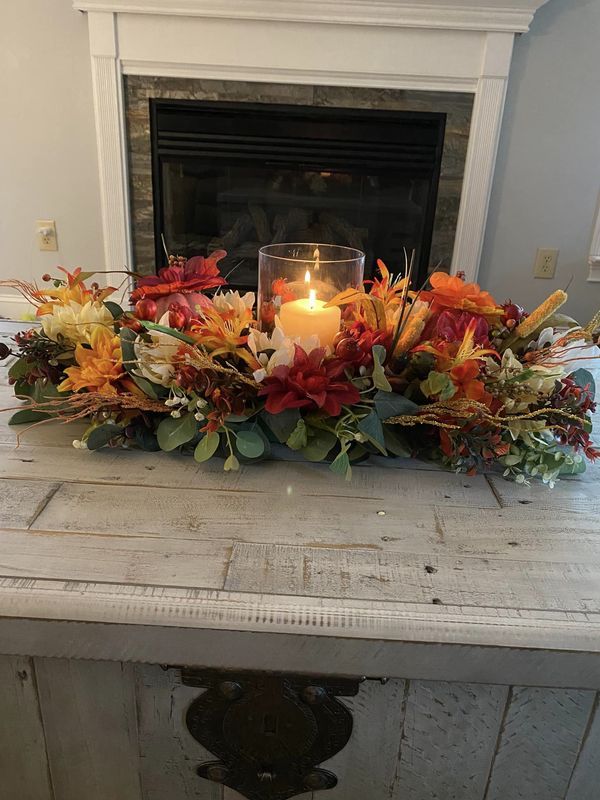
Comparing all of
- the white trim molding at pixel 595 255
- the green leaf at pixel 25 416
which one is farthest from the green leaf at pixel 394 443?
the white trim molding at pixel 595 255

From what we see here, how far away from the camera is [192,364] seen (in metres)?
0.65

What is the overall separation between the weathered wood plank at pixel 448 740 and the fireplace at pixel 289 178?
186cm

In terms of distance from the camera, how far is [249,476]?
0.69m

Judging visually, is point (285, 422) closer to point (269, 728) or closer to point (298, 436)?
point (298, 436)

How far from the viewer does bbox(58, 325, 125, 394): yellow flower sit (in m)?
0.70

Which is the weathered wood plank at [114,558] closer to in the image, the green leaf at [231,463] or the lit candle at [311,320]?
the green leaf at [231,463]

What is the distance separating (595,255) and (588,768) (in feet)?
7.11

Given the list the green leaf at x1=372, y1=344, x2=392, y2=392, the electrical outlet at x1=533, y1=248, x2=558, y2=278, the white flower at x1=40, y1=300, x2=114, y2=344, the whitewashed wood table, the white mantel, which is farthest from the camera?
the electrical outlet at x1=533, y1=248, x2=558, y2=278

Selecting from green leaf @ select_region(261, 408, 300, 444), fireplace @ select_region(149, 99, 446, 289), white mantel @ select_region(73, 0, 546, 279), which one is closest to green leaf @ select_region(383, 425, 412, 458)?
green leaf @ select_region(261, 408, 300, 444)

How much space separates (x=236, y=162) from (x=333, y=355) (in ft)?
6.14

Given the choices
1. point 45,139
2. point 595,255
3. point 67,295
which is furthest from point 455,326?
point 45,139

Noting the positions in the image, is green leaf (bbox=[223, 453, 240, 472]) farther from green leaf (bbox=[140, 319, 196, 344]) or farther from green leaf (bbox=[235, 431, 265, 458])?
green leaf (bbox=[140, 319, 196, 344])

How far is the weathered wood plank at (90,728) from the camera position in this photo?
0.58 m

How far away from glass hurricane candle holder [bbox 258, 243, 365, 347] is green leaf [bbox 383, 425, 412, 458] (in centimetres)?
12
